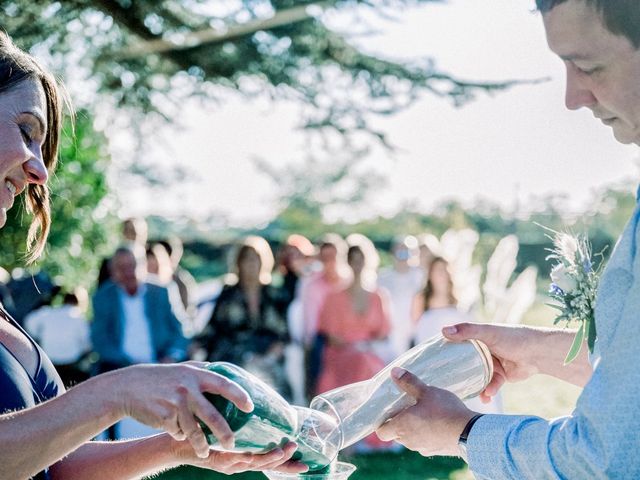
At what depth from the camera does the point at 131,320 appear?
23.3ft

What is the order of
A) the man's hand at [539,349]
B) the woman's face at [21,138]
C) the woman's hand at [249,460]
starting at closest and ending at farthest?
1. the woman's hand at [249,460]
2. the woman's face at [21,138]
3. the man's hand at [539,349]

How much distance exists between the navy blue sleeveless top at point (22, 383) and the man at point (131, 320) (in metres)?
5.02

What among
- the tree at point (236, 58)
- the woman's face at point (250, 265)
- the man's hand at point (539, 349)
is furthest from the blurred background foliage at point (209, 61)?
the man's hand at point (539, 349)

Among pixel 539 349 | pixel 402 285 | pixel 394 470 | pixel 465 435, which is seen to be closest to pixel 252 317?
pixel 394 470

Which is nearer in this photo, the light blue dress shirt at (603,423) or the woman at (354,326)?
the light blue dress shirt at (603,423)

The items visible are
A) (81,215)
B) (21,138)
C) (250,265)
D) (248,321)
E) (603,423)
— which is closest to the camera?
(603,423)

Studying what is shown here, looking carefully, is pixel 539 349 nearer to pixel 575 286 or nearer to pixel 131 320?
pixel 575 286

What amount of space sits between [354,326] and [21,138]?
5.98 meters

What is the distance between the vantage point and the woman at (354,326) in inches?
303

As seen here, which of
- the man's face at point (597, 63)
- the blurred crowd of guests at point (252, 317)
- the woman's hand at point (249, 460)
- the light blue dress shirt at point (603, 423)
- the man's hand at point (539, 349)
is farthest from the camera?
the blurred crowd of guests at point (252, 317)

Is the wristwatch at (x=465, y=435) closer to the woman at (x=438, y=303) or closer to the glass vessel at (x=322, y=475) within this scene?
the glass vessel at (x=322, y=475)

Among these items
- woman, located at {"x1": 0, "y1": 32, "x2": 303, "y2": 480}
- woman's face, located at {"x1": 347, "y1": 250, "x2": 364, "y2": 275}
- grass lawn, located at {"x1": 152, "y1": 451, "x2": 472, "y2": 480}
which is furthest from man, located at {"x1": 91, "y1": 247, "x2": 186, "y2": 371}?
woman, located at {"x1": 0, "y1": 32, "x2": 303, "y2": 480}

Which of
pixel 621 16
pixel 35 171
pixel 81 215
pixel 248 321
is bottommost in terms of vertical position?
pixel 81 215

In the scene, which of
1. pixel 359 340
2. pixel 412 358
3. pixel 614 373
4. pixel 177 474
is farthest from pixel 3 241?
pixel 614 373
